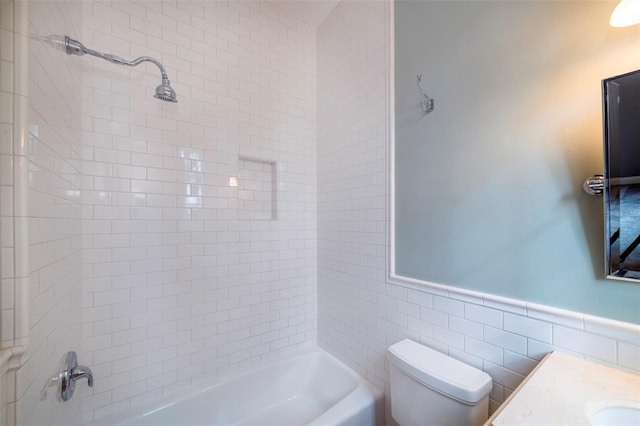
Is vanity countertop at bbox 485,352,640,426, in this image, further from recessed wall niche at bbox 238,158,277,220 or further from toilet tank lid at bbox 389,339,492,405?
recessed wall niche at bbox 238,158,277,220

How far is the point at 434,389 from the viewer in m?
1.09

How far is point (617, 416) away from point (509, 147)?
912 mm

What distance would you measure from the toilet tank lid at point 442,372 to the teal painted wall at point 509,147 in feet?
1.19

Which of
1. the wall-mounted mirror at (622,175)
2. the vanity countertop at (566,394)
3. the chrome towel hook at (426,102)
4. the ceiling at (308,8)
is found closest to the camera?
the vanity countertop at (566,394)

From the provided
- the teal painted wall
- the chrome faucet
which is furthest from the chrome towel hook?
the chrome faucet

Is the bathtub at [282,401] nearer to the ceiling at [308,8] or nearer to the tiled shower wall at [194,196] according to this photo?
the tiled shower wall at [194,196]

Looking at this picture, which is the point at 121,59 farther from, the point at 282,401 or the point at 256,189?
the point at 282,401

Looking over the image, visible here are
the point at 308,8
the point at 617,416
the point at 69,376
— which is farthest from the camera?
the point at 308,8

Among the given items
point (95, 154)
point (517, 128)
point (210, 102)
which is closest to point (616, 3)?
point (517, 128)

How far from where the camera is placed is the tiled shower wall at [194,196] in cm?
144

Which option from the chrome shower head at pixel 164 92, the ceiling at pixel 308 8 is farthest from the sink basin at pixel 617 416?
the ceiling at pixel 308 8

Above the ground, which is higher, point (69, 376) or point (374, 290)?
point (374, 290)

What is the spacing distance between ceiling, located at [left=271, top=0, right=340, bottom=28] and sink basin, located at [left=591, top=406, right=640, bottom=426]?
2580 mm

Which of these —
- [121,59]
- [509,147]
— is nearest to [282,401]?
[509,147]
